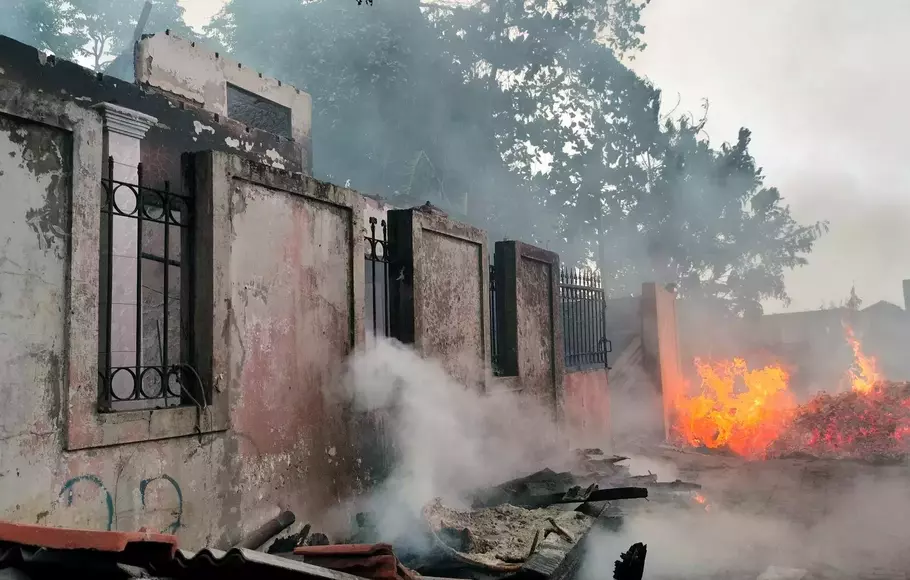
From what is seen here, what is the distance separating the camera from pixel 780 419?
1727 cm

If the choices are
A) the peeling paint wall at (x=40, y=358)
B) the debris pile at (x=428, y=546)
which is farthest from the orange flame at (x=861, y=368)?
the peeling paint wall at (x=40, y=358)

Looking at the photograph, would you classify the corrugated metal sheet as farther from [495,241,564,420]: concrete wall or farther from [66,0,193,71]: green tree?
[66,0,193,71]: green tree

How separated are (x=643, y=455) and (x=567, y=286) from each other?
14.4 feet

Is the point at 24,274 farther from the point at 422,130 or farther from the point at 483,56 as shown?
the point at 483,56

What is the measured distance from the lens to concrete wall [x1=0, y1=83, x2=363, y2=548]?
3.91 metres

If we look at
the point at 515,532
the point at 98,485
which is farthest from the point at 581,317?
the point at 98,485

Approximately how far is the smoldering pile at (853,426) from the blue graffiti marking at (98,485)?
12.9m

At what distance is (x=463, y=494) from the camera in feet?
23.9

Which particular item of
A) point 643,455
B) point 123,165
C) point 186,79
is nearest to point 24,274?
point 123,165

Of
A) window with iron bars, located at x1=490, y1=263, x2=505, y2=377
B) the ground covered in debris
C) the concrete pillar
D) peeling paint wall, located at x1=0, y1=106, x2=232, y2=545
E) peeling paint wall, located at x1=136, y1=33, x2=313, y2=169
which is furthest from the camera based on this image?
A: peeling paint wall, located at x1=136, y1=33, x2=313, y2=169

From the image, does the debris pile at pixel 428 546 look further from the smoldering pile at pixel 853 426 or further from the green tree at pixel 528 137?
the green tree at pixel 528 137

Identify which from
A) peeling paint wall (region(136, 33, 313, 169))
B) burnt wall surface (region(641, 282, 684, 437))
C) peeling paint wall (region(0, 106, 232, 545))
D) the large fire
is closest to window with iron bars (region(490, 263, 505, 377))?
peeling paint wall (region(136, 33, 313, 169))

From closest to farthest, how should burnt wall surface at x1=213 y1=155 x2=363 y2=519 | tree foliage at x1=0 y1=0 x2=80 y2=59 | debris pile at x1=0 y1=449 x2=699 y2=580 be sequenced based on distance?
1. debris pile at x1=0 y1=449 x2=699 y2=580
2. burnt wall surface at x1=213 y1=155 x2=363 y2=519
3. tree foliage at x1=0 y1=0 x2=80 y2=59

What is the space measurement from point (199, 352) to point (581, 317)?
9502mm
